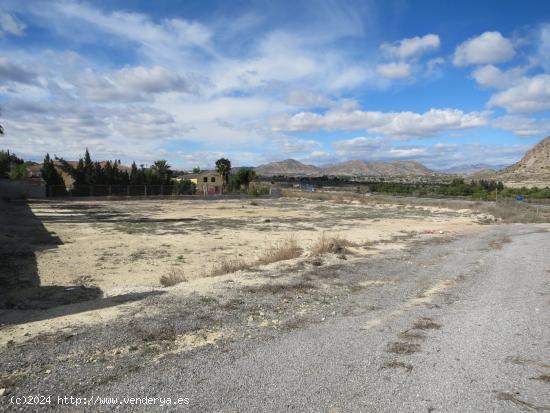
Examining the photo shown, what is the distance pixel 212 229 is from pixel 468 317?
20.5 m

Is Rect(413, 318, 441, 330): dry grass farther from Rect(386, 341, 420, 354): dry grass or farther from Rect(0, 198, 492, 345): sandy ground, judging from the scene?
Rect(0, 198, 492, 345): sandy ground

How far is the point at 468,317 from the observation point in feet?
23.6

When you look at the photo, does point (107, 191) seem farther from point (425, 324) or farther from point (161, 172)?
point (425, 324)

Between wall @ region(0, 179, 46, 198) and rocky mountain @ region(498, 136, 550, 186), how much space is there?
9553 cm

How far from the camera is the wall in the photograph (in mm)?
49503

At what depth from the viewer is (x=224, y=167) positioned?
9519 centimetres

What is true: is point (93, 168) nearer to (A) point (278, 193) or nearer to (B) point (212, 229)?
(A) point (278, 193)

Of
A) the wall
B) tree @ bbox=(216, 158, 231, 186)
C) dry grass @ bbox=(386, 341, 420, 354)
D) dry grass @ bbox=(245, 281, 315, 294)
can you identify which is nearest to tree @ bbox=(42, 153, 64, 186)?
the wall

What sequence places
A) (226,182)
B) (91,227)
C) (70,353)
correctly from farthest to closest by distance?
(226,182), (91,227), (70,353)

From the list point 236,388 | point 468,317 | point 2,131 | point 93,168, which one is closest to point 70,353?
point 236,388

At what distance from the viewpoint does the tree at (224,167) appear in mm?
94875

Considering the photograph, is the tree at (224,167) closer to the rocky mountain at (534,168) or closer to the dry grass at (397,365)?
the rocky mountain at (534,168)

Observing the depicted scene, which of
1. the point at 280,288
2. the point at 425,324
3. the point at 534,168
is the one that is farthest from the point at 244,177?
the point at 425,324

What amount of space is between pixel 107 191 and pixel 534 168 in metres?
112
